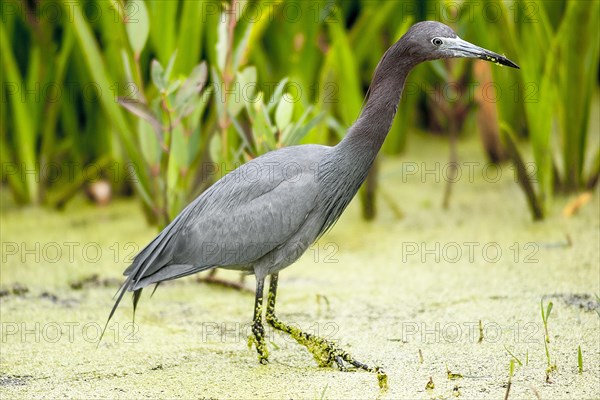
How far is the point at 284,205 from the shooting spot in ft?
10.0

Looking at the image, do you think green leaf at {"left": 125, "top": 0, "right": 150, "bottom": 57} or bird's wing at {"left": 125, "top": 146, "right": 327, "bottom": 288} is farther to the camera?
green leaf at {"left": 125, "top": 0, "right": 150, "bottom": 57}

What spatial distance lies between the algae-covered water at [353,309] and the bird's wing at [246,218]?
14.0 inches

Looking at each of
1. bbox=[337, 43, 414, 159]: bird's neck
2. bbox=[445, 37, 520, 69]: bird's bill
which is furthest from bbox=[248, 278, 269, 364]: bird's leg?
bbox=[445, 37, 520, 69]: bird's bill

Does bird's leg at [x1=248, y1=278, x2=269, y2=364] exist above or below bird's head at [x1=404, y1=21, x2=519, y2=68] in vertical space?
below

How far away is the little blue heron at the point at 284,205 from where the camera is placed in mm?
3018

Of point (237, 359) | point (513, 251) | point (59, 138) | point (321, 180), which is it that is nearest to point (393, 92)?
point (321, 180)

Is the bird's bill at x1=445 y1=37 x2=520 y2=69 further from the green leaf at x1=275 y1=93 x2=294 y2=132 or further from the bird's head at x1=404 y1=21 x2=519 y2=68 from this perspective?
the green leaf at x1=275 y1=93 x2=294 y2=132

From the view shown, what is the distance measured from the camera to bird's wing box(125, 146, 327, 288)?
3.06 m

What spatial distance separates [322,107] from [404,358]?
1871 millimetres

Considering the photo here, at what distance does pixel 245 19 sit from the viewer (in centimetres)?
447

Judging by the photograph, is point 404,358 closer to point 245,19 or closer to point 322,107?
point 322,107

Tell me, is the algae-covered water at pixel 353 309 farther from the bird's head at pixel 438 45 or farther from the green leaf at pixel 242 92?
the bird's head at pixel 438 45

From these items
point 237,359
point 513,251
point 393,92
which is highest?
point 393,92

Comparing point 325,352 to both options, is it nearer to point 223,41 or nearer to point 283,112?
point 283,112
